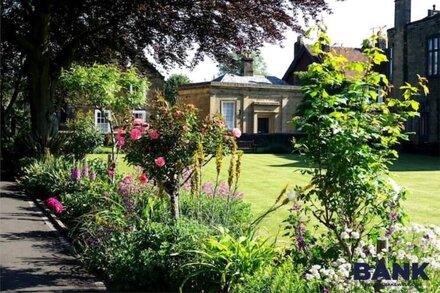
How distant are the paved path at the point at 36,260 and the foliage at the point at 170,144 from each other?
59.5 inches

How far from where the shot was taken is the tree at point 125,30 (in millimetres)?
13391

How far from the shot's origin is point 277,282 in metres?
4.62

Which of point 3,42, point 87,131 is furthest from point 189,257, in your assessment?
point 3,42

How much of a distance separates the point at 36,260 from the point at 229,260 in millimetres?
3028

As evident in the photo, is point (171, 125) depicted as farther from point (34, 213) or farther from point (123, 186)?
point (34, 213)

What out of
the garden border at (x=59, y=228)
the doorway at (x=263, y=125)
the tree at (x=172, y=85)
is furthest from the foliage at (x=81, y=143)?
the tree at (x=172, y=85)

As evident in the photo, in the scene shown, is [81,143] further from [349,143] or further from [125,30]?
[349,143]

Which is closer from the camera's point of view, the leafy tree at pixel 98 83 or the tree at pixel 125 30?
the tree at pixel 125 30

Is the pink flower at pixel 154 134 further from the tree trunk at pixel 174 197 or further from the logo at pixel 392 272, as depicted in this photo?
the logo at pixel 392 272

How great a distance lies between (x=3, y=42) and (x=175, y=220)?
13.2m

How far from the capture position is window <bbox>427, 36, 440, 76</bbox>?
118 feet

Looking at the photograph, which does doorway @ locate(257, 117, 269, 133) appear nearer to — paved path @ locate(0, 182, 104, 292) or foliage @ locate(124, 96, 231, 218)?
paved path @ locate(0, 182, 104, 292)

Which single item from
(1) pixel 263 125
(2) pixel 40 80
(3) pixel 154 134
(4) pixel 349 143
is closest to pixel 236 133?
(3) pixel 154 134

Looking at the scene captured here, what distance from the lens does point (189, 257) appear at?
230 inches
